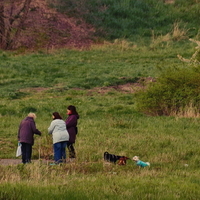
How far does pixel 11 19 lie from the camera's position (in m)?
41.0

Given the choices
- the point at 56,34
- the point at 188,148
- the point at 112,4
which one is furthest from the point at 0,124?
the point at 112,4

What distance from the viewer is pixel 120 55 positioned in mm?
38344

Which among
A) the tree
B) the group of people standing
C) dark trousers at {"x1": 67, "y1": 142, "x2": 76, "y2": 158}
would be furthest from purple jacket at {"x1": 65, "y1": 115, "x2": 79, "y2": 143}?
the tree

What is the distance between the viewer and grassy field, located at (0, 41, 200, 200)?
9.78 metres

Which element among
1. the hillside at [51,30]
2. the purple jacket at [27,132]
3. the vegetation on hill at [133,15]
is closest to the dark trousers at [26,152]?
the purple jacket at [27,132]

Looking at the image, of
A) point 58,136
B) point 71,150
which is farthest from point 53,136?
point 71,150

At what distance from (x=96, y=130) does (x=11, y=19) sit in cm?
2452

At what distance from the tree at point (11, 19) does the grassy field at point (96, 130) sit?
3.32 meters

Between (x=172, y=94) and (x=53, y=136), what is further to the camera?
(x=172, y=94)

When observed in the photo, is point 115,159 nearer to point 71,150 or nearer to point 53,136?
point 53,136

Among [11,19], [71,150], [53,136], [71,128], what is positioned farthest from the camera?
[11,19]

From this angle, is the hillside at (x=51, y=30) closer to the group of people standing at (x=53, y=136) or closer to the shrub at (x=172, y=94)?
the shrub at (x=172, y=94)

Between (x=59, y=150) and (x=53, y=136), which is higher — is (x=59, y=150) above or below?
below

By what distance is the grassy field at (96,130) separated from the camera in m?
9.78
